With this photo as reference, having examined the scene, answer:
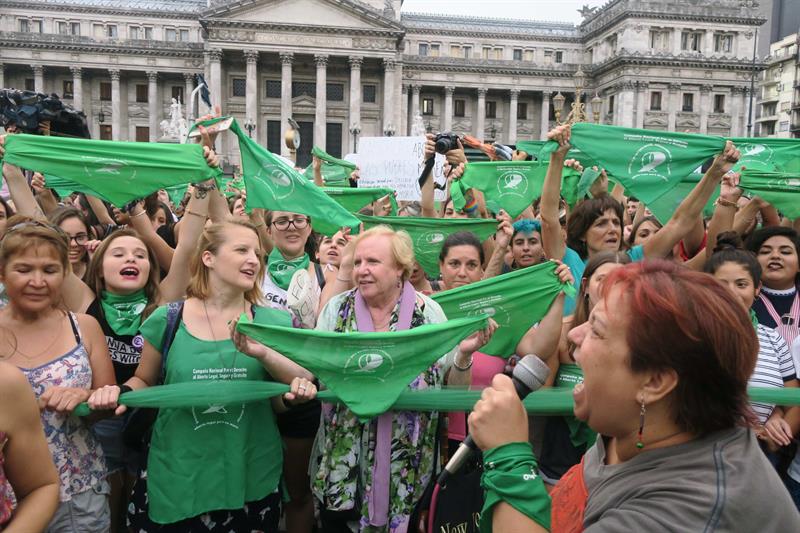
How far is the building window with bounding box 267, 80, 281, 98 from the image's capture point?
2203 inches

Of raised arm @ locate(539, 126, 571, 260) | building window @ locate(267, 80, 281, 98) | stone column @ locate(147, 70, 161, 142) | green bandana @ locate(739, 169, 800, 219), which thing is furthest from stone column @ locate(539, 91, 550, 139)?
raised arm @ locate(539, 126, 571, 260)

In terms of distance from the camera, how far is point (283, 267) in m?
4.84

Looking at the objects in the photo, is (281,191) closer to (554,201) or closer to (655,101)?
(554,201)

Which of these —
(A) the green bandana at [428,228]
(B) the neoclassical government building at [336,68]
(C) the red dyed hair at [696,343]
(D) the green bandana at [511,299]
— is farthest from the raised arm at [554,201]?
(B) the neoclassical government building at [336,68]

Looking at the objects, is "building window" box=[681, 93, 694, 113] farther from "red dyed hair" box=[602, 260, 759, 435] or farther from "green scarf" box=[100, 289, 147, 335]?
"red dyed hair" box=[602, 260, 759, 435]

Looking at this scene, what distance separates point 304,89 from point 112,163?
54.9 metres

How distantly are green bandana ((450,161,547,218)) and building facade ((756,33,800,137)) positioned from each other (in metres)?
74.3

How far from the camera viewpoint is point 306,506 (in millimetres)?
3932

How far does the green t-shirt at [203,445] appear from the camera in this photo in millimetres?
2957

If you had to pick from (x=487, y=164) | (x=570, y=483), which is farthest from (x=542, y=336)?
(x=487, y=164)

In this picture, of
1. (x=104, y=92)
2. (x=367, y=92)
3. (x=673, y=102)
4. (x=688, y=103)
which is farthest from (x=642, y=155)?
(x=104, y=92)

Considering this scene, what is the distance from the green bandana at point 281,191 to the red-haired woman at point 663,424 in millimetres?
3195

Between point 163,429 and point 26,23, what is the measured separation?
2714 inches

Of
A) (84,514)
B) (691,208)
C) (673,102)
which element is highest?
(673,102)
